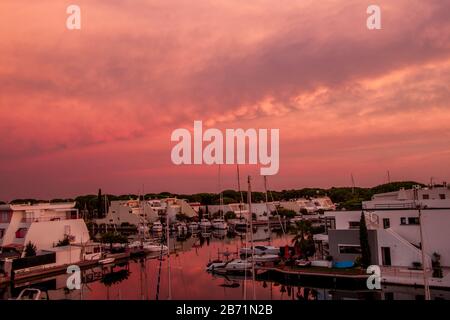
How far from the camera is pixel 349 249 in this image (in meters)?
19.8

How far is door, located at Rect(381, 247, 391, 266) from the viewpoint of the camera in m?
18.6

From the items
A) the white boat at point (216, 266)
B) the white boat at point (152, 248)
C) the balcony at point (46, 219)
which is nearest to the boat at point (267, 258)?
the white boat at point (216, 266)

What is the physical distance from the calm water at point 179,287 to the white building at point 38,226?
12.0 feet

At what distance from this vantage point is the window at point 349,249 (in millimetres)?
19578

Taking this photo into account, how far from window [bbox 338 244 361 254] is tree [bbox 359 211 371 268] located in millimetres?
795

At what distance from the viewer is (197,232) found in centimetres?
5091

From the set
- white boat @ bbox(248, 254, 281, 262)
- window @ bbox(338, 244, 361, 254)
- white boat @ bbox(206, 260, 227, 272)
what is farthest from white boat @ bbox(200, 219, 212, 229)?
window @ bbox(338, 244, 361, 254)

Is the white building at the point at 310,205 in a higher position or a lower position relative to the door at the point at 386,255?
higher

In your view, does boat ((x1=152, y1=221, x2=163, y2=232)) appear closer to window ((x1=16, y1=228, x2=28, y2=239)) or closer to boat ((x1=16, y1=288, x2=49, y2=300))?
window ((x1=16, y1=228, x2=28, y2=239))

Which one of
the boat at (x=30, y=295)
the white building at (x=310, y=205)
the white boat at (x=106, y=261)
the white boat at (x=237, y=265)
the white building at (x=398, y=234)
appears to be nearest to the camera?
the boat at (x=30, y=295)

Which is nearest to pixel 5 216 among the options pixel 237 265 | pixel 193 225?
pixel 237 265

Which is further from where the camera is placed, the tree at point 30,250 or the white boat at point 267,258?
the white boat at point 267,258

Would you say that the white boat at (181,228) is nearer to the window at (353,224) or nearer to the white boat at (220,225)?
the white boat at (220,225)
